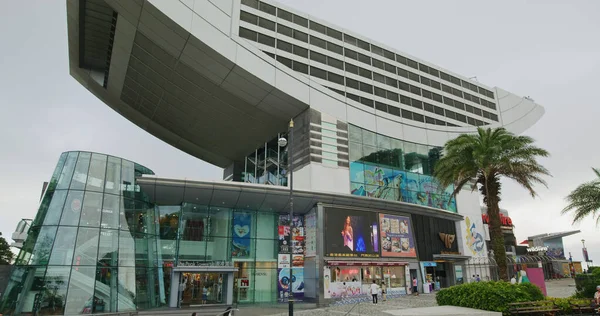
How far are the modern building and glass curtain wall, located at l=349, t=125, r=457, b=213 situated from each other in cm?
17

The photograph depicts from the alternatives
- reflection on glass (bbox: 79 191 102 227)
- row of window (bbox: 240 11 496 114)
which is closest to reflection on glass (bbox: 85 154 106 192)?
reflection on glass (bbox: 79 191 102 227)

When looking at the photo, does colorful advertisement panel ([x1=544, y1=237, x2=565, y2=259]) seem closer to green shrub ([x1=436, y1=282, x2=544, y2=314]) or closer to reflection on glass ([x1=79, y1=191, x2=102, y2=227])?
green shrub ([x1=436, y1=282, x2=544, y2=314])

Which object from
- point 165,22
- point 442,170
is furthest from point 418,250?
point 165,22

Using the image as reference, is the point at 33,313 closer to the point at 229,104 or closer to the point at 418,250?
the point at 229,104

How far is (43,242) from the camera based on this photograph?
21.9 meters

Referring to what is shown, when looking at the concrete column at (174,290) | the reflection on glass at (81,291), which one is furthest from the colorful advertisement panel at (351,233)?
the reflection on glass at (81,291)

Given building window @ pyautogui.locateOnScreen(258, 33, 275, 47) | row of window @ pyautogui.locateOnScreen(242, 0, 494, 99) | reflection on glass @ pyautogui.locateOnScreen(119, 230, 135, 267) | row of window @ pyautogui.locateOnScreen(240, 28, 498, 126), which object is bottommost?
reflection on glass @ pyautogui.locateOnScreen(119, 230, 135, 267)

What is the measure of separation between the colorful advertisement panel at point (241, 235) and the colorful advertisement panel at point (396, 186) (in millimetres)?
10192

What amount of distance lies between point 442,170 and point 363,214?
7.65m

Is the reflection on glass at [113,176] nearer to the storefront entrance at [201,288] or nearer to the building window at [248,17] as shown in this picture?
the storefront entrance at [201,288]

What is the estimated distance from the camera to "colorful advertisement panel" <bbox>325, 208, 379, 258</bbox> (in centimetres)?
2997

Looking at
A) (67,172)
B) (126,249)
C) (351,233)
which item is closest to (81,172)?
(67,172)

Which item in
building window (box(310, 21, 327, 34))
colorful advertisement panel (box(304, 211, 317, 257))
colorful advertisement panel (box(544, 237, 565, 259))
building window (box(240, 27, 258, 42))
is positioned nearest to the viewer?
colorful advertisement panel (box(304, 211, 317, 257))

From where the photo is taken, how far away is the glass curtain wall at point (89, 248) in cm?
2086
